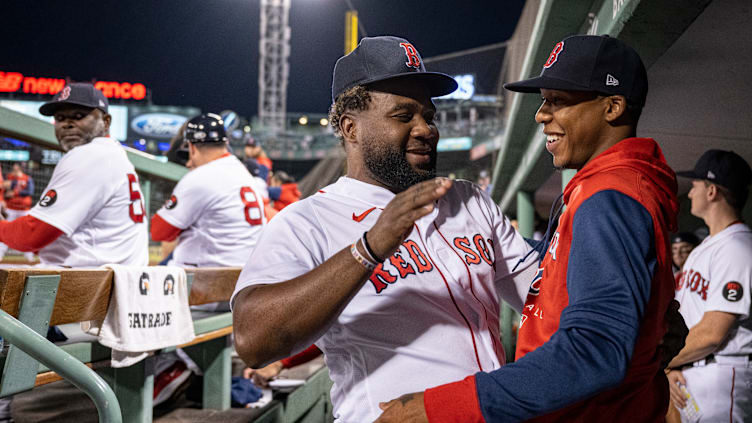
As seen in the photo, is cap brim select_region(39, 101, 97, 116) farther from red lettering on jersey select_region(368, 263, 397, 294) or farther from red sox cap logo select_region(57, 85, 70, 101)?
red lettering on jersey select_region(368, 263, 397, 294)

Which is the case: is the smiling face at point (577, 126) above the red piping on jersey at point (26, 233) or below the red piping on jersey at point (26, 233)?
above

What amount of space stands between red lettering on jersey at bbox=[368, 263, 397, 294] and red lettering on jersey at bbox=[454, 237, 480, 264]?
0.80 ft

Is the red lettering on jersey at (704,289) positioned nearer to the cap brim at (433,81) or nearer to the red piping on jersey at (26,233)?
the cap brim at (433,81)

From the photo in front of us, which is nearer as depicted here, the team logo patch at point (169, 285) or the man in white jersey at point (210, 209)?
the team logo patch at point (169, 285)

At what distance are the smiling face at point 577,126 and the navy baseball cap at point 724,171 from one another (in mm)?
2028

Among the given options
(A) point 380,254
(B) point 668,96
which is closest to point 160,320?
(A) point 380,254

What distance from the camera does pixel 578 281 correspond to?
1.12 metres

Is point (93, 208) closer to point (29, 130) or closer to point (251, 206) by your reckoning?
point (29, 130)

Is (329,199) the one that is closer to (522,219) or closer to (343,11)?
(522,219)

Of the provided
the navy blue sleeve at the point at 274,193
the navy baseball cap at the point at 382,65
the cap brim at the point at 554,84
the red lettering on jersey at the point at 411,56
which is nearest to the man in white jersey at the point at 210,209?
the navy baseball cap at the point at 382,65

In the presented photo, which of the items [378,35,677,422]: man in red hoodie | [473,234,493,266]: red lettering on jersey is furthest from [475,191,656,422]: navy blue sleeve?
[473,234,493,266]: red lettering on jersey

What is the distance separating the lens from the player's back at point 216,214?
419cm

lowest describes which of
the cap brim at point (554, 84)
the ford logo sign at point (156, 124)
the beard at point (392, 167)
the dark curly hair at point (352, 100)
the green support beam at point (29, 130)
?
the ford logo sign at point (156, 124)

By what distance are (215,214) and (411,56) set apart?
294 centimetres
